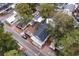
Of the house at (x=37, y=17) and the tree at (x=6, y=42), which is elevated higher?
the house at (x=37, y=17)

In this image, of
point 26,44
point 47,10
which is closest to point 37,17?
point 47,10

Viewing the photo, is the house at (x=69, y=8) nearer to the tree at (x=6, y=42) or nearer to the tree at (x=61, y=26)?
the tree at (x=61, y=26)

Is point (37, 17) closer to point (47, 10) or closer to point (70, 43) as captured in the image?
point (47, 10)

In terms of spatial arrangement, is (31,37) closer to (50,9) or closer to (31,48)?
(31,48)

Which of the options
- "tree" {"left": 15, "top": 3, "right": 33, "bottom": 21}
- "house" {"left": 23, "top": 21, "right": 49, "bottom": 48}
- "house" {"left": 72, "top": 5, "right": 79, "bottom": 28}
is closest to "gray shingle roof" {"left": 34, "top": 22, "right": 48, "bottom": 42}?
"house" {"left": 23, "top": 21, "right": 49, "bottom": 48}

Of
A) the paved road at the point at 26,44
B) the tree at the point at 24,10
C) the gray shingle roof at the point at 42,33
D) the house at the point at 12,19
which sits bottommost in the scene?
the paved road at the point at 26,44

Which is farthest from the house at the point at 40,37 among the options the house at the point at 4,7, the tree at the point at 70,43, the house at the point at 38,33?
the house at the point at 4,7
